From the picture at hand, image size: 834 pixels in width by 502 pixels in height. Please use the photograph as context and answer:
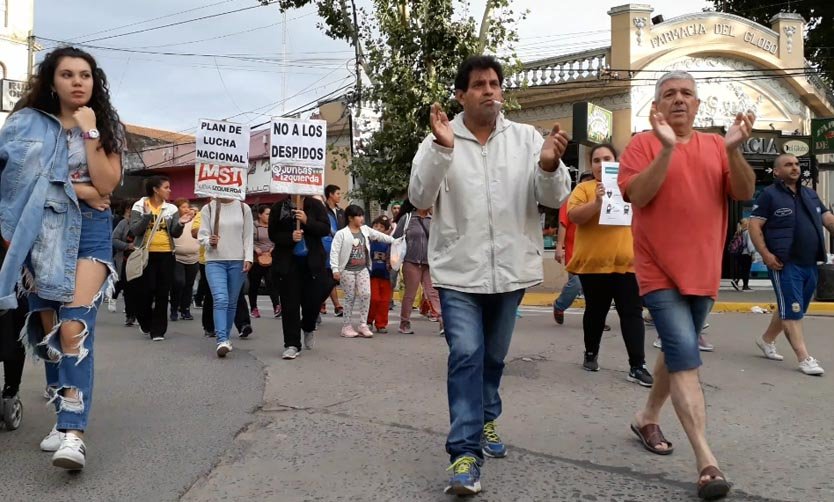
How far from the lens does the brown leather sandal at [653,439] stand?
3.84m

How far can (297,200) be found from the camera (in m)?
7.66

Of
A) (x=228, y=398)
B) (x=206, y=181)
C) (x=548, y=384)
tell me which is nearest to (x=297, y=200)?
(x=206, y=181)

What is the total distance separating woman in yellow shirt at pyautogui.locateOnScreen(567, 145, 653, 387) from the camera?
5.64 metres

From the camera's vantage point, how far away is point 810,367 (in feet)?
20.3

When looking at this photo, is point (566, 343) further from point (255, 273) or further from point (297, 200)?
point (255, 273)

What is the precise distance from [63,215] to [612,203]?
3945mm

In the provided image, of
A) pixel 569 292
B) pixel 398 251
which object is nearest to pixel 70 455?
pixel 398 251

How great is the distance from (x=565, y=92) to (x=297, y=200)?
469 inches

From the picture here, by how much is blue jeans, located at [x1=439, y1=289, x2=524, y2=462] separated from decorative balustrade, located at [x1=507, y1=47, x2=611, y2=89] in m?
14.4

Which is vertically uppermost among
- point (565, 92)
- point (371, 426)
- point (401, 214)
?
point (565, 92)

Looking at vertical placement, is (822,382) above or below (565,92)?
below

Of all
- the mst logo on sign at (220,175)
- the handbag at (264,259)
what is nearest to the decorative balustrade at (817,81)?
the handbag at (264,259)

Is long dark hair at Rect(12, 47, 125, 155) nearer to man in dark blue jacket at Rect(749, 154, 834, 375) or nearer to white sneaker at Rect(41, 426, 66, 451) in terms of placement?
white sneaker at Rect(41, 426, 66, 451)

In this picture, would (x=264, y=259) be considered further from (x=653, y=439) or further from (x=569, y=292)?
(x=653, y=439)
